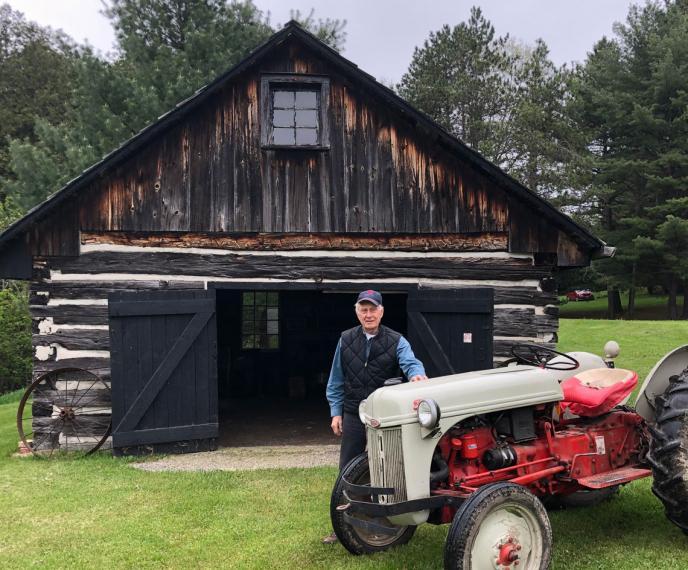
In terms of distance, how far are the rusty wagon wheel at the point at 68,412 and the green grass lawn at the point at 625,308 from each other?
1062 inches

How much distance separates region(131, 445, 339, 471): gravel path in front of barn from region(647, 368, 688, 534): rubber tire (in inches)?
159

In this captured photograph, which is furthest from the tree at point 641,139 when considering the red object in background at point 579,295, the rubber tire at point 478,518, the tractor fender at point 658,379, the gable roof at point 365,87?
the rubber tire at point 478,518

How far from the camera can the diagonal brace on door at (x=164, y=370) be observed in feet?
27.0

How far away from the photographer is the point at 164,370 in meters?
8.32

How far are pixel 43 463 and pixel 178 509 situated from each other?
307cm

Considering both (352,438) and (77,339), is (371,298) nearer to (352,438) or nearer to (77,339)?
(352,438)

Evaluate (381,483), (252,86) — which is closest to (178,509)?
(381,483)

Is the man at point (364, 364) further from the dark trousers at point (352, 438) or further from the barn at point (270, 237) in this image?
the barn at point (270, 237)

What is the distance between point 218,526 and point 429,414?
2.59m

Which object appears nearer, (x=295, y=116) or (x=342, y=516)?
(x=342, y=516)

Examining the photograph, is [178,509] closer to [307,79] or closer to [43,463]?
[43,463]

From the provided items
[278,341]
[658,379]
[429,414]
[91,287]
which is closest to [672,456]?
[658,379]

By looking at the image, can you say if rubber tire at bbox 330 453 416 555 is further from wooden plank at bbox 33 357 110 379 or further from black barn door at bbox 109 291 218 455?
wooden plank at bbox 33 357 110 379

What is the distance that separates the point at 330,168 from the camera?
8734 millimetres
